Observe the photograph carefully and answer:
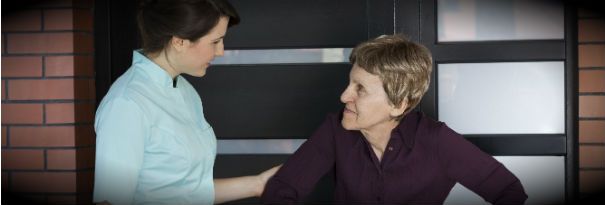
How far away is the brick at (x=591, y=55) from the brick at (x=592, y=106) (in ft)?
0.44

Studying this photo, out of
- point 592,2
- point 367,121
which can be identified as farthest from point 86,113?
point 592,2

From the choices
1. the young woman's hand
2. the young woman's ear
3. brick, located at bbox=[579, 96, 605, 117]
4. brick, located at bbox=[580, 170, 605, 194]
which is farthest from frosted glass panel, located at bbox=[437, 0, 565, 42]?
the young woman's ear

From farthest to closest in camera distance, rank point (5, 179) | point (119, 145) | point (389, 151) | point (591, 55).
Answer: point (5, 179), point (591, 55), point (389, 151), point (119, 145)

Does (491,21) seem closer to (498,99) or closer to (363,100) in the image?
(498,99)

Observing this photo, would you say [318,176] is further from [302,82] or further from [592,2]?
[592,2]

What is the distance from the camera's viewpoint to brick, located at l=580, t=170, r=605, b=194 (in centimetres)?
246

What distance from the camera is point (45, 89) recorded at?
7.93 ft

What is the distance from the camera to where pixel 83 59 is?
2438 mm

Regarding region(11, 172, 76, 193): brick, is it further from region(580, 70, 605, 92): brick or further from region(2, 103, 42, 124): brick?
region(580, 70, 605, 92): brick

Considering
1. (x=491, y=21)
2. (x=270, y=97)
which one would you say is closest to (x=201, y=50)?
(x=270, y=97)

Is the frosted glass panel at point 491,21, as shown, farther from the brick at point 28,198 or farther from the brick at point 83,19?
the brick at point 28,198

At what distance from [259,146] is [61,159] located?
817mm

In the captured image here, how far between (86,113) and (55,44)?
0.99 feet

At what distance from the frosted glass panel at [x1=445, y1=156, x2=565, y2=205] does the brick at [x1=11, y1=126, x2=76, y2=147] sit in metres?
1.71
